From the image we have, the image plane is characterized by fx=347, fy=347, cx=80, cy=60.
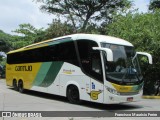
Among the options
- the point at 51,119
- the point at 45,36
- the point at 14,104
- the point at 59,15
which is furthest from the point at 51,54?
the point at 59,15

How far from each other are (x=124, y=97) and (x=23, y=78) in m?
9.65

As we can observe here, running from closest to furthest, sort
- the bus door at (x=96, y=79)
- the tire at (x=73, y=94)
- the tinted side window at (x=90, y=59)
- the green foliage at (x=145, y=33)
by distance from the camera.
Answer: the bus door at (x=96, y=79) → the tinted side window at (x=90, y=59) → the tire at (x=73, y=94) → the green foliage at (x=145, y=33)

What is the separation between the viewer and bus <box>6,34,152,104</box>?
46.0 ft

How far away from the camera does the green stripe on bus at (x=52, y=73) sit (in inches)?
687

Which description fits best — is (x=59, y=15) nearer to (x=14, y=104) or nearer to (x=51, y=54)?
(x=51, y=54)

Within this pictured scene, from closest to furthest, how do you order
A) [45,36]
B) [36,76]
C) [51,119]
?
1. [51,119]
2. [36,76]
3. [45,36]

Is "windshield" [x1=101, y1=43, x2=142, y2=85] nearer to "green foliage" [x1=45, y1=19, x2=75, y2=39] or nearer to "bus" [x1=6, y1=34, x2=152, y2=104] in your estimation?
"bus" [x1=6, y1=34, x2=152, y2=104]

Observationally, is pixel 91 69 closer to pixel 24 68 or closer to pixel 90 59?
pixel 90 59

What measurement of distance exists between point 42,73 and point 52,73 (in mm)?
1354

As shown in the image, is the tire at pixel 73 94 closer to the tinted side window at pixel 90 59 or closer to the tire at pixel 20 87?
the tinted side window at pixel 90 59

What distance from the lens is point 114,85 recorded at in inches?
547

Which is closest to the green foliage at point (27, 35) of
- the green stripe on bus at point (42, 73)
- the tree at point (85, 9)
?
the tree at point (85, 9)

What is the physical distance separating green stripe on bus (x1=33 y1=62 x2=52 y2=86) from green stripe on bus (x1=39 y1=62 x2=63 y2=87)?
0.25m

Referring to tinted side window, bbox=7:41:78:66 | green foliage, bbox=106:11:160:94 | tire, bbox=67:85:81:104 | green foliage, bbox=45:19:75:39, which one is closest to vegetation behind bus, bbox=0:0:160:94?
green foliage, bbox=106:11:160:94
